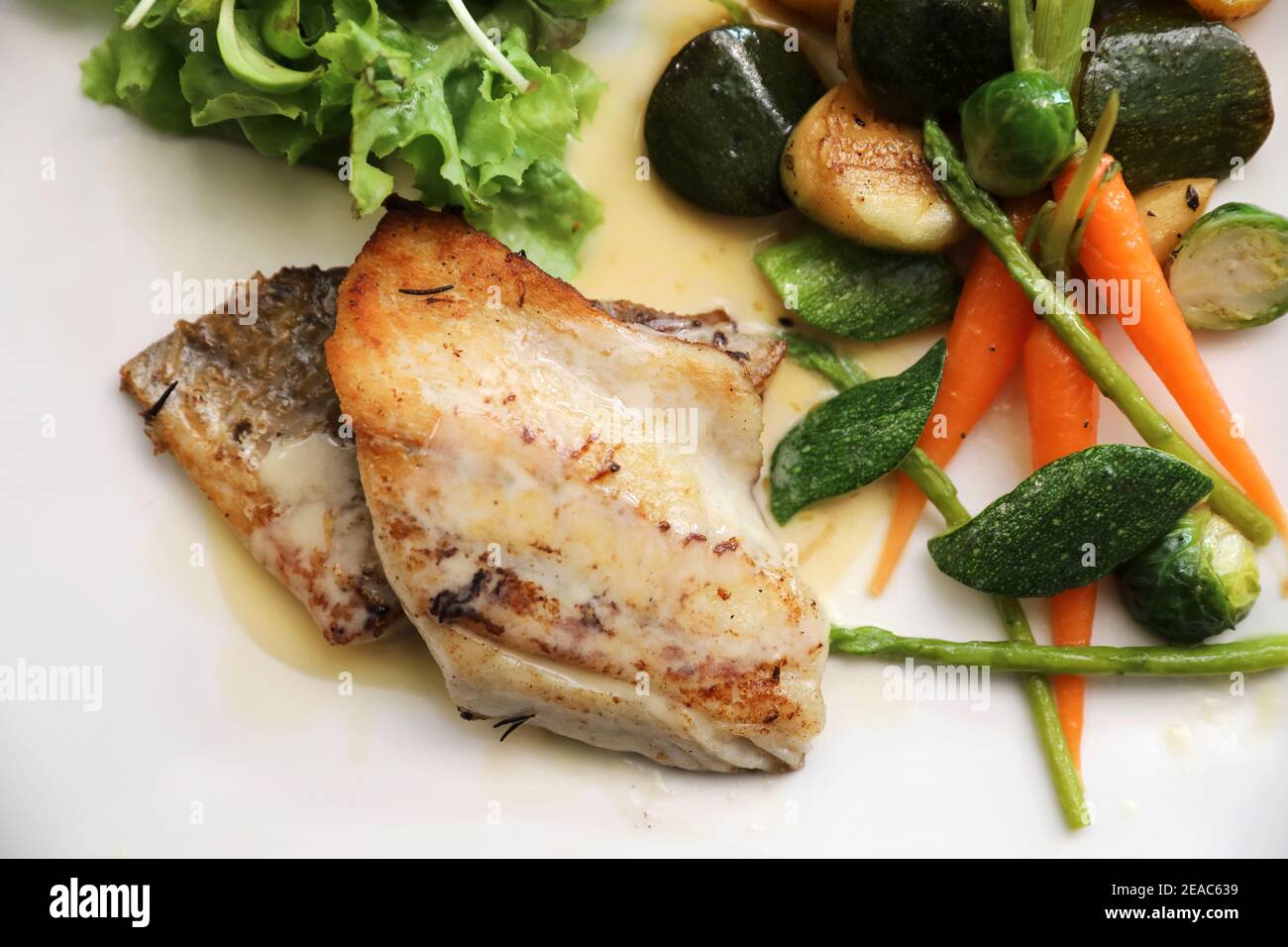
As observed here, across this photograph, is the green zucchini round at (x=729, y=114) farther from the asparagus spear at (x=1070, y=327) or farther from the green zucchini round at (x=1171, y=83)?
the green zucchini round at (x=1171, y=83)

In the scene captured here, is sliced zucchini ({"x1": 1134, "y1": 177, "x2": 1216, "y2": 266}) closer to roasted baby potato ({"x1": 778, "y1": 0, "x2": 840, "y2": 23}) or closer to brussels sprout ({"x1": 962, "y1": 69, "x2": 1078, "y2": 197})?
brussels sprout ({"x1": 962, "y1": 69, "x2": 1078, "y2": 197})

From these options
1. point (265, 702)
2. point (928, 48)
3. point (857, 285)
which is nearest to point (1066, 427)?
point (857, 285)

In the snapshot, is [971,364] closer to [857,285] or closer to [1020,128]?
[857,285]

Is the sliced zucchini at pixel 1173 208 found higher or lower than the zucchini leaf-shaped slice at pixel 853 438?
higher

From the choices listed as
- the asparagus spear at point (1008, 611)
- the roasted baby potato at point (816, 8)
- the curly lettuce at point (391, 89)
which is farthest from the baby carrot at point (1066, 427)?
the curly lettuce at point (391, 89)

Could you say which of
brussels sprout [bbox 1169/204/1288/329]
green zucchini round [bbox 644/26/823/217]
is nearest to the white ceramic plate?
brussels sprout [bbox 1169/204/1288/329]
